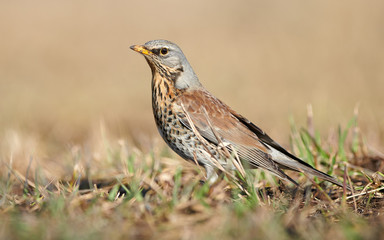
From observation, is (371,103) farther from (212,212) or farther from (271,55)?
(212,212)

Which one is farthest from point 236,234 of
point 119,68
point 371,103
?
point 119,68

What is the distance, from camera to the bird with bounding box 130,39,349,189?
439 centimetres

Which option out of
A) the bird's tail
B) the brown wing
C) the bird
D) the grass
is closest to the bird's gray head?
the bird

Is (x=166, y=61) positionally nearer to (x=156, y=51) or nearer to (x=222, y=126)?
(x=156, y=51)

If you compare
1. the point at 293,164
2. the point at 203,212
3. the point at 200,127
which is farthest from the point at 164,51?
the point at 203,212

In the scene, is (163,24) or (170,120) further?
(163,24)

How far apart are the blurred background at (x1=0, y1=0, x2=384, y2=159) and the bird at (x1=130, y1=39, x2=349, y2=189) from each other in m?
1.79

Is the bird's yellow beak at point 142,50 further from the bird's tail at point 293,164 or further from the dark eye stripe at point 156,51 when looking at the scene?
the bird's tail at point 293,164

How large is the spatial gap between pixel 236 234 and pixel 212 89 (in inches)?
300

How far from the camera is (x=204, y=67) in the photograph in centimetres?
1148

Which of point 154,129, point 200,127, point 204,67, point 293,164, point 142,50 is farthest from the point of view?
point 204,67

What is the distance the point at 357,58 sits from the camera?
10797 millimetres

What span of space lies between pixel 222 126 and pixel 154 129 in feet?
12.0

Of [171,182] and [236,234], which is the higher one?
[236,234]
